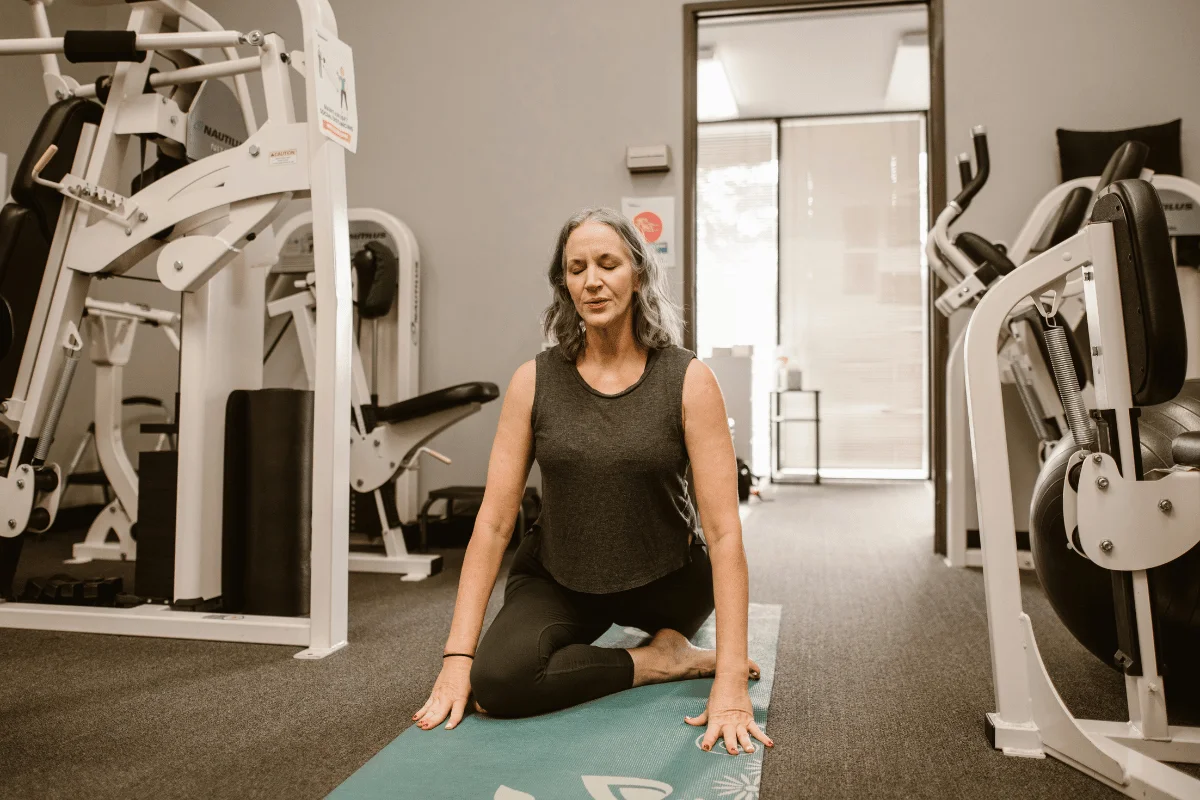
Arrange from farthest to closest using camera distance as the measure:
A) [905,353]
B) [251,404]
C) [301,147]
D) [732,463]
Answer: [905,353], [251,404], [301,147], [732,463]

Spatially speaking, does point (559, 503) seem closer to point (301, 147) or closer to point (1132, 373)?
point (1132, 373)

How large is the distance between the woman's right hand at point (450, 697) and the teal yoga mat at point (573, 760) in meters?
0.02

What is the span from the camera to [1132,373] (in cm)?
123

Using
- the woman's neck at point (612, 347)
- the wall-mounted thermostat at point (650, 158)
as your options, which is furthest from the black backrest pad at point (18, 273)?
the wall-mounted thermostat at point (650, 158)

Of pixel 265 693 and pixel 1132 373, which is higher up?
pixel 1132 373

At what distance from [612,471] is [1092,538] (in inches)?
30.9

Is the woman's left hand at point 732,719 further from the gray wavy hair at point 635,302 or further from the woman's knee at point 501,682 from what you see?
the gray wavy hair at point 635,302

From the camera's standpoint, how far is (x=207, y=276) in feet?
6.83

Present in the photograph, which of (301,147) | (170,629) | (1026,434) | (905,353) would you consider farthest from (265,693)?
(905,353)

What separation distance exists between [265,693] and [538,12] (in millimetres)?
2959

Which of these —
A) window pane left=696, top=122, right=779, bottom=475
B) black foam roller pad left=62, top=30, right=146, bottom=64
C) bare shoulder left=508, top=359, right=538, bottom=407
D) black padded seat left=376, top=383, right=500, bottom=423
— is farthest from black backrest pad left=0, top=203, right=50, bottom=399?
window pane left=696, top=122, right=779, bottom=475

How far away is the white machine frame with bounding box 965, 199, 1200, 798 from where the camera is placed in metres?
1.23

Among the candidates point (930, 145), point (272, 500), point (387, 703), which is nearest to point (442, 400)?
point (272, 500)

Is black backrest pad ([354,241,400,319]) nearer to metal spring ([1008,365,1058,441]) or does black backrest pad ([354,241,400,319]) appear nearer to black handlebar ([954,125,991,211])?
black handlebar ([954,125,991,211])
